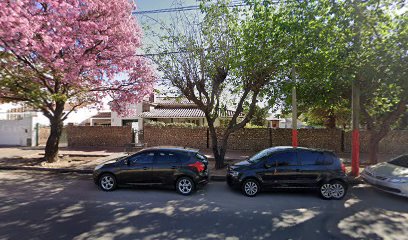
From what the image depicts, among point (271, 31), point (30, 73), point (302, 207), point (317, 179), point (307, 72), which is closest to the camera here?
point (302, 207)

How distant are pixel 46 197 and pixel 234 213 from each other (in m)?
A: 5.06

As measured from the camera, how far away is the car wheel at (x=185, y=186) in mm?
7469

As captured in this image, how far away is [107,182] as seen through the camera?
769cm

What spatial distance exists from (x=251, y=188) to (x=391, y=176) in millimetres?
4020

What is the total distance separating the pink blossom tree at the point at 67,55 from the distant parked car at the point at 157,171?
4816mm

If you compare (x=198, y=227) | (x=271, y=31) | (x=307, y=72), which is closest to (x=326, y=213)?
(x=198, y=227)

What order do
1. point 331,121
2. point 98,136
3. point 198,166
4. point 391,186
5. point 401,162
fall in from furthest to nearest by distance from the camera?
point 331,121 < point 98,136 < point 401,162 < point 198,166 < point 391,186

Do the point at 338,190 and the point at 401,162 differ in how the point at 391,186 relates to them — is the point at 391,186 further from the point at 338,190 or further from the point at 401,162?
the point at 401,162

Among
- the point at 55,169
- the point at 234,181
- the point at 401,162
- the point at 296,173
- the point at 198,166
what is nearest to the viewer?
the point at 296,173

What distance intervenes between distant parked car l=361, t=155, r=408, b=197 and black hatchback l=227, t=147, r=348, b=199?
1.16m

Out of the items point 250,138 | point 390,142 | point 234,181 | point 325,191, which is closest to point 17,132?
point 250,138

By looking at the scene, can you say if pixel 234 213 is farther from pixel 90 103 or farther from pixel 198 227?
pixel 90 103

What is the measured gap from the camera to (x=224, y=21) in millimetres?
9945

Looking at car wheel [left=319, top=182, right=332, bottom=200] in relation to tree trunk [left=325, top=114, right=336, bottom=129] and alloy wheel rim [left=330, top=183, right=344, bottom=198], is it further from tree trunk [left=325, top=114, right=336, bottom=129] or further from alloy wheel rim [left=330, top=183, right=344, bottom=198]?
tree trunk [left=325, top=114, right=336, bottom=129]
